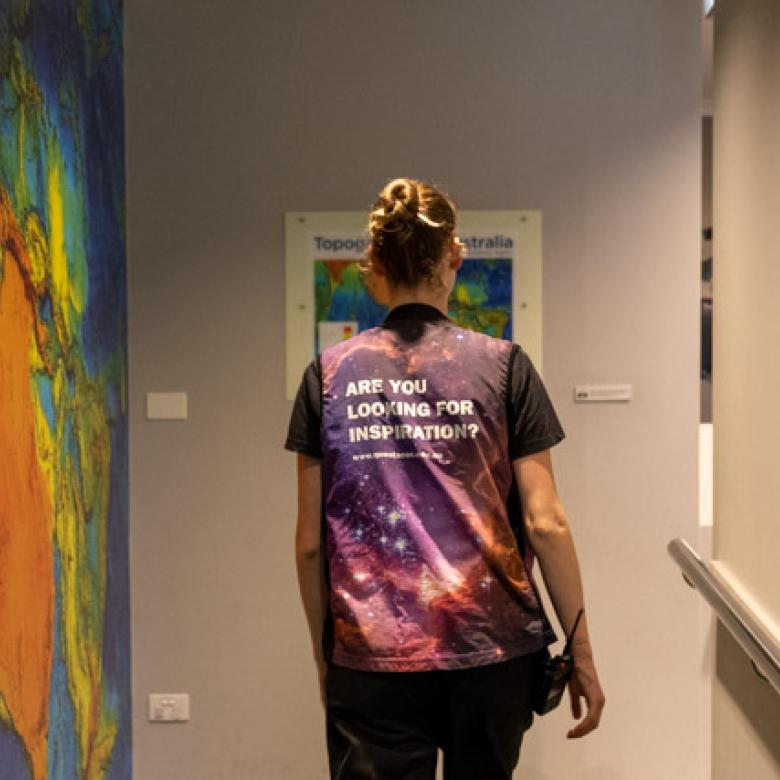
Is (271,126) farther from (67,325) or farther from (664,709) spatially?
(664,709)

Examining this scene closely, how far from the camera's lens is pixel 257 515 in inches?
126

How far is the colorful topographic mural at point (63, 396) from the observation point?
2.11 meters

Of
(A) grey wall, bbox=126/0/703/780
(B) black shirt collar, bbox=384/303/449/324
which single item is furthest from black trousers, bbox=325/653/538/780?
(A) grey wall, bbox=126/0/703/780

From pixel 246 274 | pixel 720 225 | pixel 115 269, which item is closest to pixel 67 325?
pixel 115 269

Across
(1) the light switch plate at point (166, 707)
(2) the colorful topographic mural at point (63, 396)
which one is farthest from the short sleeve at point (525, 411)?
(1) the light switch plate at point (166, 707)

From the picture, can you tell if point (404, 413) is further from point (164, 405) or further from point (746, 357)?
point (164, 405)

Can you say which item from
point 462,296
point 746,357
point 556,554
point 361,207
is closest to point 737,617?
point 556,554

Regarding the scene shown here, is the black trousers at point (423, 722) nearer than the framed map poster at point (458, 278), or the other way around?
the black trousers at point (423, 722)

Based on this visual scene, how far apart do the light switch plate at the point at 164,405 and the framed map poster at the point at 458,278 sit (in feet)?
1.12

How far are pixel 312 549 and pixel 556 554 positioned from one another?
1.42 ft

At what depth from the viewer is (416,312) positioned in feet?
6.46

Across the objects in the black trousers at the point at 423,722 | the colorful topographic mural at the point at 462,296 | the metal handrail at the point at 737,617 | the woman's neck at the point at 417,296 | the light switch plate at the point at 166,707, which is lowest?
the light switch plate at the point at 166,707

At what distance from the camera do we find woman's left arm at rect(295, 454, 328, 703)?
200cm

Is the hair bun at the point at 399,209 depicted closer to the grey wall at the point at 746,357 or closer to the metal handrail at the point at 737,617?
the grey wall at the point at 746,357
